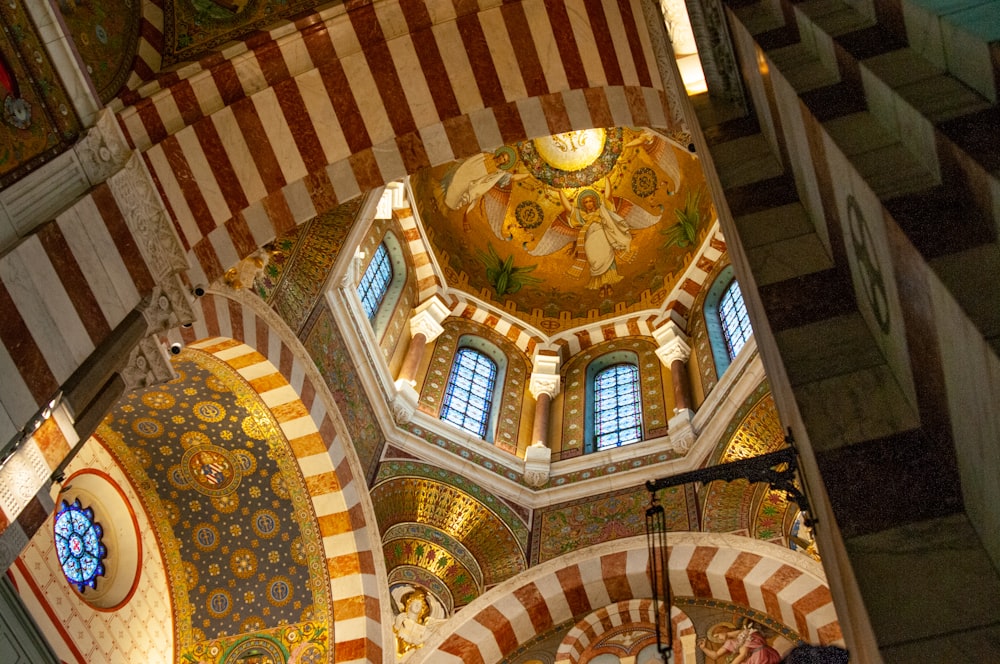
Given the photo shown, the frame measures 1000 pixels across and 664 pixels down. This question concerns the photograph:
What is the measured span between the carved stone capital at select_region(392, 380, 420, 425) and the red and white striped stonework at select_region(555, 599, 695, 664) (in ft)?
10.5

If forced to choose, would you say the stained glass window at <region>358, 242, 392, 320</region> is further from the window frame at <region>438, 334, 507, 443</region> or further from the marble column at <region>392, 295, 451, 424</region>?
the window frame at <region>438, 334, 507, 443</region>

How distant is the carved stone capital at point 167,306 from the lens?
5.98m

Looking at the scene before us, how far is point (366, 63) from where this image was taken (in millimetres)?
7043

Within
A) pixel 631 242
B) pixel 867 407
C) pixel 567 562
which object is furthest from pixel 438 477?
pixel 867 407

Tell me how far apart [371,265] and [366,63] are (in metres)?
5.56

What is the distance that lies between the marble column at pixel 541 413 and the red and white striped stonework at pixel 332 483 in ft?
8.04

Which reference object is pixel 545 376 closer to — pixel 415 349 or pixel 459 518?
pixel 415 349

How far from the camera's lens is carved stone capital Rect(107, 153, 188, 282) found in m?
5.88

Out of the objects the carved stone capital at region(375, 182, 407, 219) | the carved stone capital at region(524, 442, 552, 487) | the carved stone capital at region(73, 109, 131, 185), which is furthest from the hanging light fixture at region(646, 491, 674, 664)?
the carved stone capital at region(375, 182, 407, 219)

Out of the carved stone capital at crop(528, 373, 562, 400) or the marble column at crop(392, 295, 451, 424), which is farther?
the carved stone capital at crop(528, 373, 562, 400)

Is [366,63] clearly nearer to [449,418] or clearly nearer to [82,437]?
[82,437]

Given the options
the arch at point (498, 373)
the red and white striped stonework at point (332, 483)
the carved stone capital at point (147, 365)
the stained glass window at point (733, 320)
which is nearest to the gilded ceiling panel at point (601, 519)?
the arch at point (498, 373)

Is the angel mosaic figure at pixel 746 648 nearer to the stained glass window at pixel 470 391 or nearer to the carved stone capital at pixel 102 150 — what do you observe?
the stained glass window at pixel 470 391

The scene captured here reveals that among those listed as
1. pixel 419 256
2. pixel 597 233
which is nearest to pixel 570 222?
pixel 597 233
